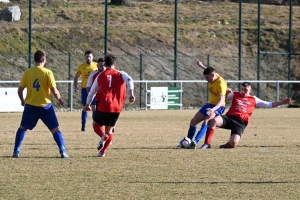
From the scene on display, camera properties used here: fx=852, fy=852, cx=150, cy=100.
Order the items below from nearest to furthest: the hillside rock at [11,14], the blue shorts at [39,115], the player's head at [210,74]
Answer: the blue shorts at [39,115], the player's head at [210,74], the hillside rock at [11,14]

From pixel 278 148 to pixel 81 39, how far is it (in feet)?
102

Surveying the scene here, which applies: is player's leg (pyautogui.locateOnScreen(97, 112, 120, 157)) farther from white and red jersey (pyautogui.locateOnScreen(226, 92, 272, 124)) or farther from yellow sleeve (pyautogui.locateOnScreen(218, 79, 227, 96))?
white and red jersey (pyautogui.locateOnScreen(226, 92, 272, 124))

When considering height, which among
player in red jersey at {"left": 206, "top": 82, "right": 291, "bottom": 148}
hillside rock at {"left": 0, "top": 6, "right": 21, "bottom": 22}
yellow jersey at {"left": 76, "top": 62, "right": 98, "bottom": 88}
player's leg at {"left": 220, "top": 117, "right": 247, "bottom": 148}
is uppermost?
hillside rock at {"left": 0, "top": 6, "right": 21, "bottom": 22}

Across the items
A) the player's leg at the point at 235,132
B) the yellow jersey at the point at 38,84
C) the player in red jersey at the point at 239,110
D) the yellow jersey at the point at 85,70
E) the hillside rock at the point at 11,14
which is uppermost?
the hillside rock at the point at 11,14

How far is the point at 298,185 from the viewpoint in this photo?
10.2 metres

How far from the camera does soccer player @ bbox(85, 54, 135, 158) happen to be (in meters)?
13.4

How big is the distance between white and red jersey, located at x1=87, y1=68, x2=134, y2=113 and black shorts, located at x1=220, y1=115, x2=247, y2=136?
2898mm

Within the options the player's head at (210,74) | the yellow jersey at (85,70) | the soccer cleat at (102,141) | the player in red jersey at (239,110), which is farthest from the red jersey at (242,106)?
the yellow jersey at (85,70)

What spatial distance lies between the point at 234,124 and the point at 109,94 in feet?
10.7

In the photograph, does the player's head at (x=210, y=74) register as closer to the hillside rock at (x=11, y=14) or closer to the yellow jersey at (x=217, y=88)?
the yellow jersey at (x=217, y=88)

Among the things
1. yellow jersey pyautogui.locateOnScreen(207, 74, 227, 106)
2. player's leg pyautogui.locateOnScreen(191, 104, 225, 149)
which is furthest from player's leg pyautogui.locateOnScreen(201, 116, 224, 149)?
yellow jersey pyautogui.locateOnScreen(207, 74, 227, 106)

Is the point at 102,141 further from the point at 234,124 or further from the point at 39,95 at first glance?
the point at 234,124

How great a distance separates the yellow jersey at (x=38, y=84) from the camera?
1307 centimetres

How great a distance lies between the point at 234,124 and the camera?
1580 centimetres
